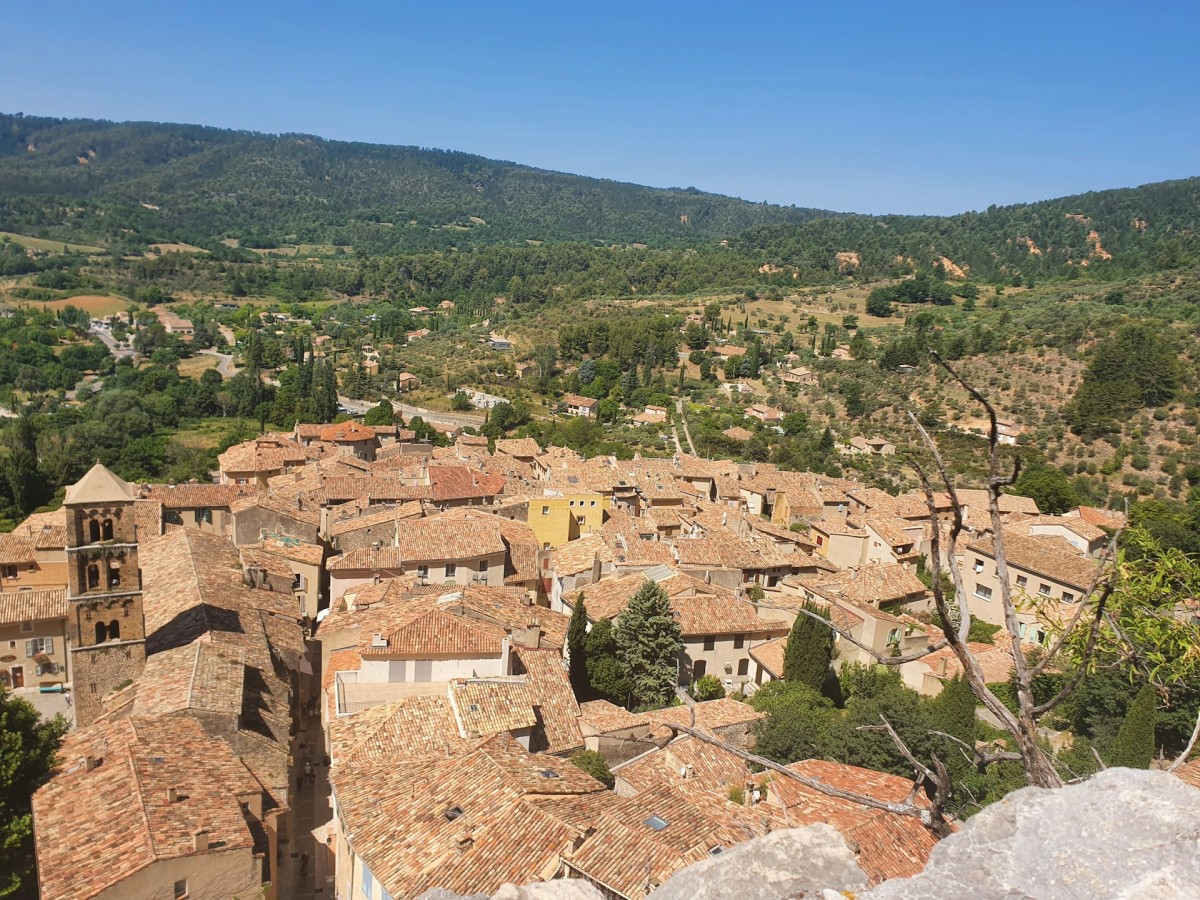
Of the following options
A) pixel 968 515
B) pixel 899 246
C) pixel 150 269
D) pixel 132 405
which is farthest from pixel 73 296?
pixel 968 515

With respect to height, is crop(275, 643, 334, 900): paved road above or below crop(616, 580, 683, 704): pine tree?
below

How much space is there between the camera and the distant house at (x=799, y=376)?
8914cm

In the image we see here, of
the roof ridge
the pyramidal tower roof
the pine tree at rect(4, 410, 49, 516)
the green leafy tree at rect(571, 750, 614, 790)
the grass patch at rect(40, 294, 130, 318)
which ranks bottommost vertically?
the pine tree at rect(4, 410, 49, 516)

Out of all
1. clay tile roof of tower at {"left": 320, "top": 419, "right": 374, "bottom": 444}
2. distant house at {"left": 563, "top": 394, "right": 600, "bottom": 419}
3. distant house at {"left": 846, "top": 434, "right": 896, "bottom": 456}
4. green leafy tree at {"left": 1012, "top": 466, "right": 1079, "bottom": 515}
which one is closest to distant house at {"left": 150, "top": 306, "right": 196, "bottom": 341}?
distant house at {"left": 563, "top": 394, "right": 600, "bottom": 419}

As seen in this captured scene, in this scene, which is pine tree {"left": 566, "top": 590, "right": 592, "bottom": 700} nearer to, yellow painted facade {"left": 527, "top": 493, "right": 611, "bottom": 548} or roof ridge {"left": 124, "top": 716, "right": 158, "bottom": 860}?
yellow painted facade {"left": 527, "top": 493, "right": 611, "bottom": 548}

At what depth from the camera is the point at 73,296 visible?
150 m

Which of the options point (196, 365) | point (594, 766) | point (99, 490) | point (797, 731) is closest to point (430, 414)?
point (196, 365)

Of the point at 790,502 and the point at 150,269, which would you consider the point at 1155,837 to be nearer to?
the point at 790,502

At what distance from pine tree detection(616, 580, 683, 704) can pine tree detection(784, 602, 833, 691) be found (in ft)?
11.7

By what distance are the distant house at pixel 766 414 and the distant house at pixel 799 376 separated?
9.85 m

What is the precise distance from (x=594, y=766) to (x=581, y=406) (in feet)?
215

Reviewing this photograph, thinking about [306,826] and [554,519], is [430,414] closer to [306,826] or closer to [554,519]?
[554,519]

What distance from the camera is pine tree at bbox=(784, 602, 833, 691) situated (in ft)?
85.7

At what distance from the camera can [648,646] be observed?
26.6m
